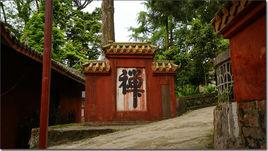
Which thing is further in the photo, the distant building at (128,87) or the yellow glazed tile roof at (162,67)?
the yellow glazed tile roof at (162,67)

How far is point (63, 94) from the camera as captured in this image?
13.4 m

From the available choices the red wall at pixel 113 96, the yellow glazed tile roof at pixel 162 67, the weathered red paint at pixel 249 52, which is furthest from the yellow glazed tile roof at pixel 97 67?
the weathered red paint at pixel 249 52

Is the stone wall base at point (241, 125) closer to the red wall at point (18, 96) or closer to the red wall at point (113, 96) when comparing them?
the red wall at point (18, 96)

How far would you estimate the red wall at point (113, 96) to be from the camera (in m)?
10.9

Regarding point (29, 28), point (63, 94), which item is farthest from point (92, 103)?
point (29, 28)

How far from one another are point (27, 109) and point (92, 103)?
1915 mm

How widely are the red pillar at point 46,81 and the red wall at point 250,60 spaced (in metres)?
2.58

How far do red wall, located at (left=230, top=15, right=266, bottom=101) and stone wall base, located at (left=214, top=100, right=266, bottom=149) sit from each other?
0.11m

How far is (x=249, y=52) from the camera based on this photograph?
390 cm

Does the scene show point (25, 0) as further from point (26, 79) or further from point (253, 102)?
point (253, 102)

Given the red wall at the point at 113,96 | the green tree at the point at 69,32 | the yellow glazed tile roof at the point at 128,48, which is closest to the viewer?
the red wall at the point at 113,96

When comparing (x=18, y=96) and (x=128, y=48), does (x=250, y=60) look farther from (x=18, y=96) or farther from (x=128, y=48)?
(x=128, y=48)

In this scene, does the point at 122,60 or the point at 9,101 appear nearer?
the point at 9,101

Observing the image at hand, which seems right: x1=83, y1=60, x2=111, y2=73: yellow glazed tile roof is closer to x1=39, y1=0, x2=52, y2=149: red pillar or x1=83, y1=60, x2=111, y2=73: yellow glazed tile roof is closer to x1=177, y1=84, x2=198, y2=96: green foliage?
x1=39, y1=0, x2=52, y2=149: red pillar
